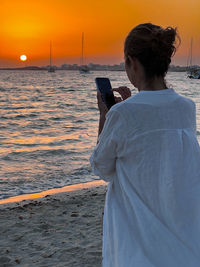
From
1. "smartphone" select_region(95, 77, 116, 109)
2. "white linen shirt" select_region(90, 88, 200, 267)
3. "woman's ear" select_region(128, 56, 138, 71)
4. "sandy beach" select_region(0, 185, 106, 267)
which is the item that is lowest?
"sandy beach" select_region(0, 185, 106, 267)

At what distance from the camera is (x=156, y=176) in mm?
1490

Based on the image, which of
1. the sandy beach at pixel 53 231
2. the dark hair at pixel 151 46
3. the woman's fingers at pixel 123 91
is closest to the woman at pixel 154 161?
the dark hair at pixel 151 46

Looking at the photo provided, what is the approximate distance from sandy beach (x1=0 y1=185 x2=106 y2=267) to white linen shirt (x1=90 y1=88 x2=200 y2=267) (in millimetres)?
2283

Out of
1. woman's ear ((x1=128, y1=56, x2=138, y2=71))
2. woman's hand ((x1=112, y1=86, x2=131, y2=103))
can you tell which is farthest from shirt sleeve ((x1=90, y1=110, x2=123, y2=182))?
woman's hand ((x1=112, y1=86, x2=131, y2=103))

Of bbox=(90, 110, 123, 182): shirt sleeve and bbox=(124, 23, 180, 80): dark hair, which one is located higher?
bbox=(124, 23, 180, 80): dark hair

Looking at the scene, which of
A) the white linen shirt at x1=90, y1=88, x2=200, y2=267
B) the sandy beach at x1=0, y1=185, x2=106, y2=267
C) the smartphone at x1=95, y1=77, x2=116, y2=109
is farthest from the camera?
the sandy beach at x1=0, y1=185, x2=106, y2=267

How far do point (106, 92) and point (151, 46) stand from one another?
1.35 feet

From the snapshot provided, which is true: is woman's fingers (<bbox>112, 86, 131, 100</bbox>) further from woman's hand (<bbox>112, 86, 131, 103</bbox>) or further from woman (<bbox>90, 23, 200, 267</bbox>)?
woman (<bbox>90, 23, 200, 267</bbox>)

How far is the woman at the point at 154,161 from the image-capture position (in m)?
1.48

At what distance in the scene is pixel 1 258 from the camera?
12.2ft

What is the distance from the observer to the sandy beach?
3.75 metres

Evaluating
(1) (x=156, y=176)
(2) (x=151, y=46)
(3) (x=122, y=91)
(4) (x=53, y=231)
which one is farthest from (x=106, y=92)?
(4) (x=53, y=231)

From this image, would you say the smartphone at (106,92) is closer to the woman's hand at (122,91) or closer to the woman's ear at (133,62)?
the woman's hand at (122,91)

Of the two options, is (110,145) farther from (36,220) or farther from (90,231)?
(36,220)
